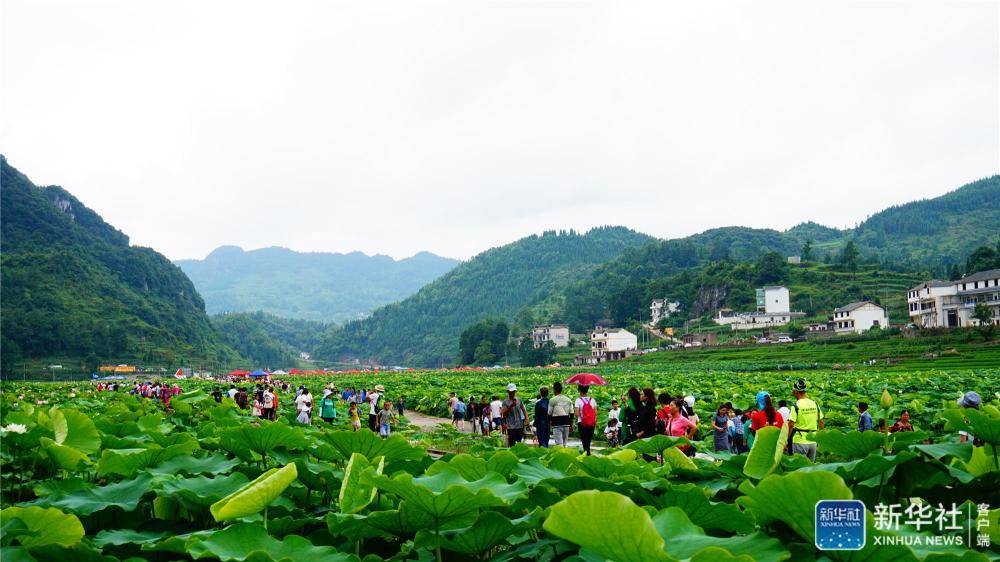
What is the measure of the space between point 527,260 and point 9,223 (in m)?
109

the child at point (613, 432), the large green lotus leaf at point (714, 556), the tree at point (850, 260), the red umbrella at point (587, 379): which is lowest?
the child at point (613, 432)

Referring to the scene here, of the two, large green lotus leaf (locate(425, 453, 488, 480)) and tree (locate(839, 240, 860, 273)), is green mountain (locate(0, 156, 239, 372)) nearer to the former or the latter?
large green lotus leaf (locate(425, 453, 488, 480))

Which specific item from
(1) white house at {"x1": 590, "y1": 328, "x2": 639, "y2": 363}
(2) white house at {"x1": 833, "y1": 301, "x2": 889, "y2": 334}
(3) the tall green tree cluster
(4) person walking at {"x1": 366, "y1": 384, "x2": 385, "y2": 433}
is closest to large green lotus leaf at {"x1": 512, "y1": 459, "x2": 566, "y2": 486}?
Answer: (4) person walking at {"x1": 366, "y1": 384, "x2": 385, "y2": 433}

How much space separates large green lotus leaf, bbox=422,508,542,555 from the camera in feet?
5.62

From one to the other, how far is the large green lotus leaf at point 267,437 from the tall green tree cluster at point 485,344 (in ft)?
284

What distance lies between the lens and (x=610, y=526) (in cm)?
124

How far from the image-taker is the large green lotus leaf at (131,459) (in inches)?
96.7

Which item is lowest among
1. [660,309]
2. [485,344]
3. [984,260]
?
[485,344]

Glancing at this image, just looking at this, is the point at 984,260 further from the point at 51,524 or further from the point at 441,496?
the point at 51,524

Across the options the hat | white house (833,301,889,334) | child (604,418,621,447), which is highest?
white house (833,301,889,334)

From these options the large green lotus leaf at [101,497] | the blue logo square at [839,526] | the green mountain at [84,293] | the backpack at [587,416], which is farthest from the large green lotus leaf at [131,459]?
the green mountain at [84,293]

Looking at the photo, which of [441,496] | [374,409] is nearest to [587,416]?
[374,409]

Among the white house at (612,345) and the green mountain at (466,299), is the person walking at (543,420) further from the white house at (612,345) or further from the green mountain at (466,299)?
the green mountain at (466,299)

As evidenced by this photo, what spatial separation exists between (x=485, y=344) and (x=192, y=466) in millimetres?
87595
